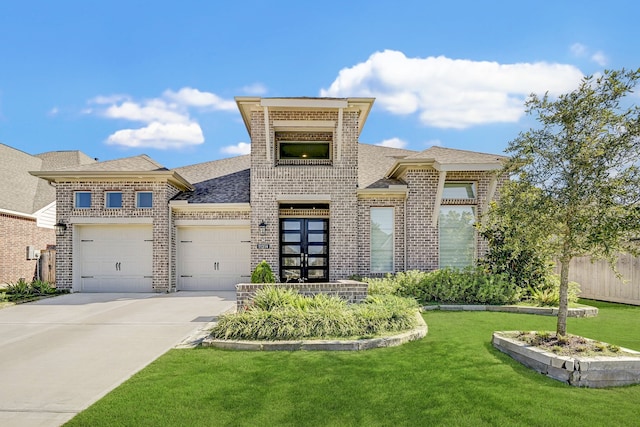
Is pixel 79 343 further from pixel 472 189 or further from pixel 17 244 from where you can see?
pixel 17 244

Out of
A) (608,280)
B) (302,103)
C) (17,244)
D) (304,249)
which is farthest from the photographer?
(17,244)

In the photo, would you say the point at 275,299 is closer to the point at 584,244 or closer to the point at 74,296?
the point at 584,244

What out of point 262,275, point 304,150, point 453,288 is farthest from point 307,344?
point 304,150

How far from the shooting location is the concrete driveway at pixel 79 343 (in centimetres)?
462

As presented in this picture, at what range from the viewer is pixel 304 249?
14539 millimetres

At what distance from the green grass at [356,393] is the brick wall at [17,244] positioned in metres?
15.5

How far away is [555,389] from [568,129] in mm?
3715

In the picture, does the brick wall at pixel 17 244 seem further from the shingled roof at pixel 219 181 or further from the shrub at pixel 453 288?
the shrub at pixel 453 288

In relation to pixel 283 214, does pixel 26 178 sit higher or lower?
higher

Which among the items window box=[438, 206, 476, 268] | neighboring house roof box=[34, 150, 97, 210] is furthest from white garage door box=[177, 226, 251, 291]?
neighboring house roof box=[34, 150, 97, 210]

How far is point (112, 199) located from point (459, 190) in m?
12.2

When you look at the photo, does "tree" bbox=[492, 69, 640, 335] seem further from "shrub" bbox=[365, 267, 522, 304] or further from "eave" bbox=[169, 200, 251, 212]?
"eave" bbox=[169, 200, 251, 212]

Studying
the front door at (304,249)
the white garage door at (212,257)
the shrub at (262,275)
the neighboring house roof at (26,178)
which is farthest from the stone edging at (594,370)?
the neighboring house roof at (26,178)

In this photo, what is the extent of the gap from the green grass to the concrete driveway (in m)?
0.50
